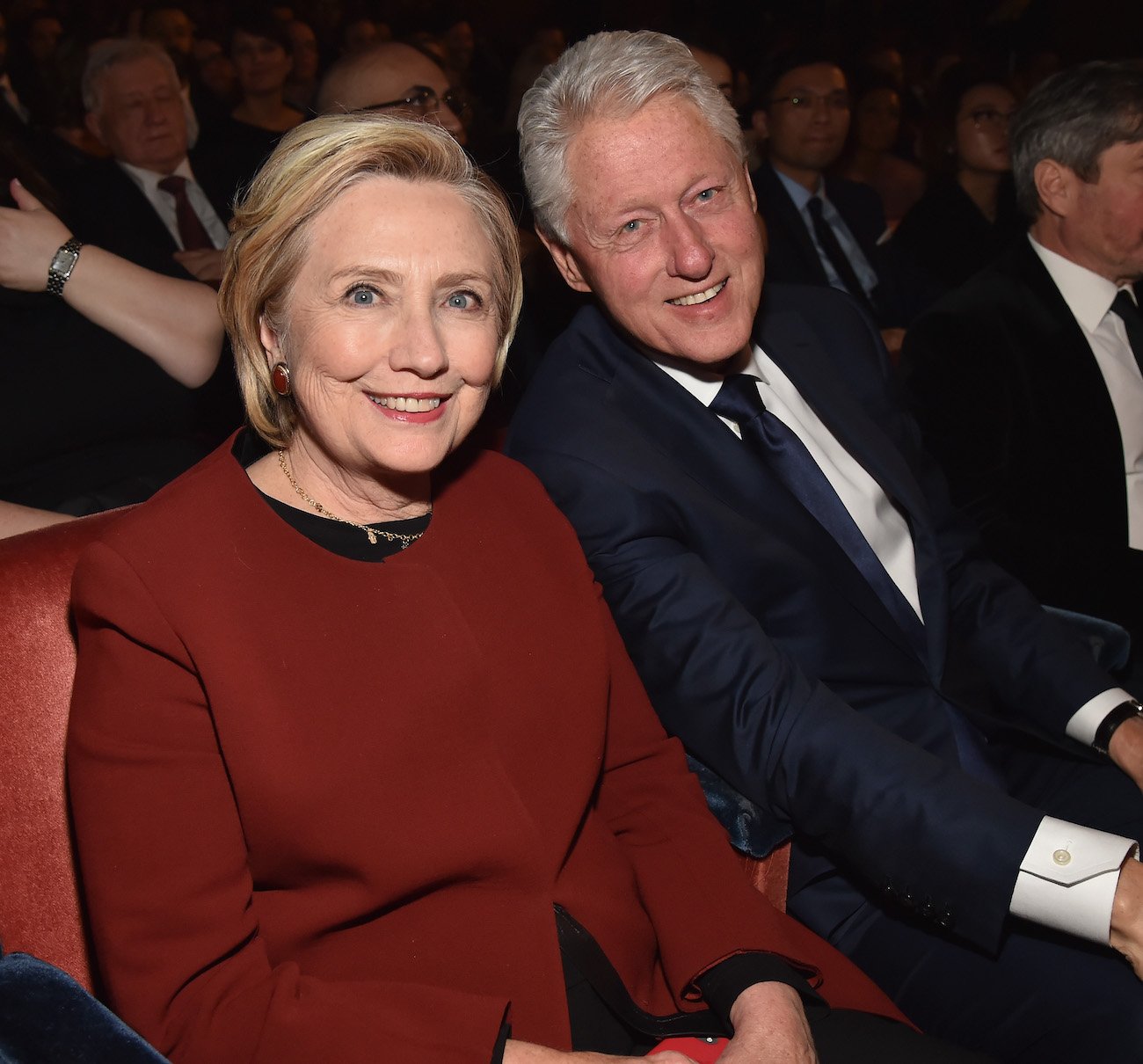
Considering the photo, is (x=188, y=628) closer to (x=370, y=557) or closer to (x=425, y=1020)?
Result: (x=370, y=557)

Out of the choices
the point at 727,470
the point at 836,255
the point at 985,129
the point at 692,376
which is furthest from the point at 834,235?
the point at 727,470

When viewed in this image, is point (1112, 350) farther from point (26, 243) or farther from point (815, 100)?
point (815, 100)

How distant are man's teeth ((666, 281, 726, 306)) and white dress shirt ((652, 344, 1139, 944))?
0.10m

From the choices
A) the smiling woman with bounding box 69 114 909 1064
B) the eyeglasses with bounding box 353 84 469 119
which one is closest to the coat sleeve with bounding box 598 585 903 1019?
the smiling woman with bounding box 69 114 909 1064

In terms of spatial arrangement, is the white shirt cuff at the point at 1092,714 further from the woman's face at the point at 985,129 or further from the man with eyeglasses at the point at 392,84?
the woman's face at the point at 985,129

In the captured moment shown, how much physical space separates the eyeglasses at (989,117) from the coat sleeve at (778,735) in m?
3.82

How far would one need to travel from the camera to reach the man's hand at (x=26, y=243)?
2.05m

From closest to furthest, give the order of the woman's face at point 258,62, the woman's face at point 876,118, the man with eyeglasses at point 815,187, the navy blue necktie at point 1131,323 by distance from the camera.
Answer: the navy blue necktie at point 1131,323
the man with eyeglasses at point 815,187
the woman's face at point 258,62
the woman's face at point 876,118

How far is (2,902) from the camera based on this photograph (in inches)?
51.3

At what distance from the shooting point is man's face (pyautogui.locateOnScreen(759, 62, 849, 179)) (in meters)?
4.49

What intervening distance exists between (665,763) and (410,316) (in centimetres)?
67

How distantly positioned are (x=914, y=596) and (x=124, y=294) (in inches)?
60.0

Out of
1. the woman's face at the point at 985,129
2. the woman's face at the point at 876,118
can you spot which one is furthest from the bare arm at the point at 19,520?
the woman's face at the point at 876,118

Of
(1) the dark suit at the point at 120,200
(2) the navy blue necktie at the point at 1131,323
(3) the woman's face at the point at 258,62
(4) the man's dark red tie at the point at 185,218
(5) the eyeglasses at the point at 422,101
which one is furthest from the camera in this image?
(3) the woman's face at the point at 258,62
